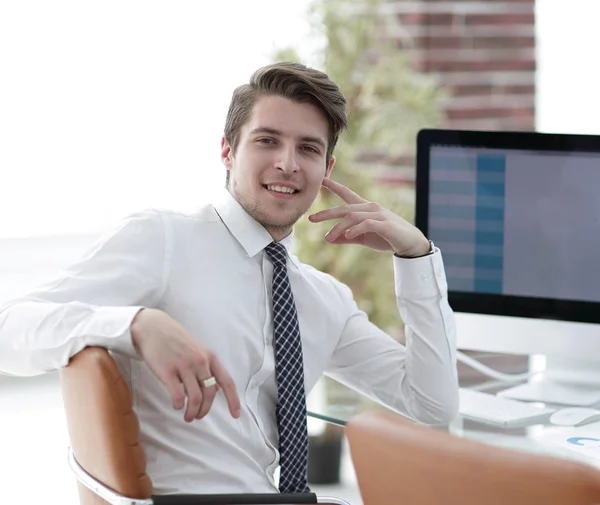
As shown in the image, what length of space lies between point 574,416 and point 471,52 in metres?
2.64

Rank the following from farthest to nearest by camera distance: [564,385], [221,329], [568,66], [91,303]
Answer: [568,66] < [564,385] < [221,329] < [91,303]

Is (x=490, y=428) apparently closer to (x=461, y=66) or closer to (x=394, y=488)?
(x=394, y=488)

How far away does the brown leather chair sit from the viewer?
4.29 feet

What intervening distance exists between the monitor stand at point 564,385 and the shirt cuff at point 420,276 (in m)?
0.39

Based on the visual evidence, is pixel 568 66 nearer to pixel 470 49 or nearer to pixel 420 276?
pixel 470 49

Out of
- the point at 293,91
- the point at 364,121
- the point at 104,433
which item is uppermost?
the point at 364,121

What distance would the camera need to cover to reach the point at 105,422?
4.32 feet

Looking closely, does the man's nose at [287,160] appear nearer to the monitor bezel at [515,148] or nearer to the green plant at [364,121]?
the monitor bezel at [515,148]

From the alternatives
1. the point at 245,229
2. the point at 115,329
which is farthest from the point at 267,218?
the point at 115,329

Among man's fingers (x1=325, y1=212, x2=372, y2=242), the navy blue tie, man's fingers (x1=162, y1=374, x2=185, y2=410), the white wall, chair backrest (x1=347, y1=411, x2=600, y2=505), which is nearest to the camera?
chair backrest (x1=347, y1=411, x2=600, y2=505)

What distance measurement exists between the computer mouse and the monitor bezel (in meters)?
0.25

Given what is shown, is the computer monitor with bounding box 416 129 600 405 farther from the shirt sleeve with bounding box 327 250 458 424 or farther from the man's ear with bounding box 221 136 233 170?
the man's ear with bounding box 221 136 233 170

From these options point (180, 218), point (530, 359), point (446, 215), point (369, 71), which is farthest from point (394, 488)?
point (369, 71)

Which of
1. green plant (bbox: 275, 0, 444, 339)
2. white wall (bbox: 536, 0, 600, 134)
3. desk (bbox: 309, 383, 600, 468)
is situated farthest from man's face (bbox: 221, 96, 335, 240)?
white wall (bbox: 536, 0, 600, 134)
